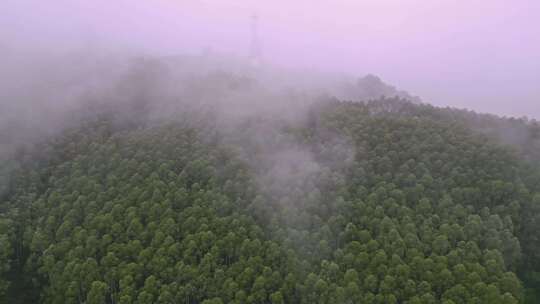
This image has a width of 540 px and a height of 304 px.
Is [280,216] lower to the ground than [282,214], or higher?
lower

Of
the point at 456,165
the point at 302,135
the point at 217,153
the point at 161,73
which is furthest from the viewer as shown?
the point at 161,73

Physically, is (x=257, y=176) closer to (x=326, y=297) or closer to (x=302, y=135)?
(x=302, y=135)

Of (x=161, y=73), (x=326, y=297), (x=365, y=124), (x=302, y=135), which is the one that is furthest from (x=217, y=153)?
(x=161, y=73)

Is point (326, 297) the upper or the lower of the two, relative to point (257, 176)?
lower

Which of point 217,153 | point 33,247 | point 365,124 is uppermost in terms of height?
point 365,124
